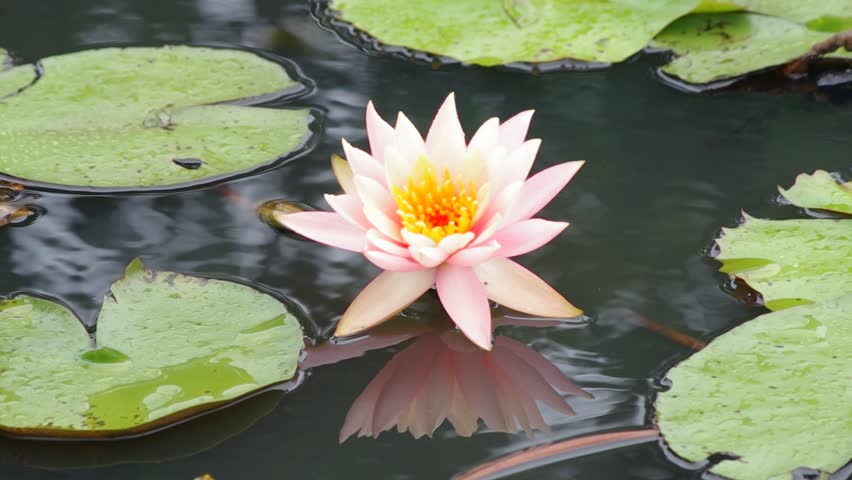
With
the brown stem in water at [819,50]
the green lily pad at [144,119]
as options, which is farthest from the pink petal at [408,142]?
the brown stem in water at [819,50]

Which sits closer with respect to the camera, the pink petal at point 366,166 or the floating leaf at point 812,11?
the pink petal at point 366,166

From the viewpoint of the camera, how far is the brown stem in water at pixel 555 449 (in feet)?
4.53

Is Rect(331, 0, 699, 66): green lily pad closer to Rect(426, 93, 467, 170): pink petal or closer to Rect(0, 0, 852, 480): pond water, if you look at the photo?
Rect(0, 0, 852, 480): pond water

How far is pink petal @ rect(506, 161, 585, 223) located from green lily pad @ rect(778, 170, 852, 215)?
0.58 m

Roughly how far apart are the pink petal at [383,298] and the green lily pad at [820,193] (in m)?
0.84

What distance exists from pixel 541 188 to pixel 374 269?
37 centimetres

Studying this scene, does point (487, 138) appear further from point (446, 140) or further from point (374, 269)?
point (374, 269)

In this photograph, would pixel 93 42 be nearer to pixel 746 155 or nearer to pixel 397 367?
pixel 397 367

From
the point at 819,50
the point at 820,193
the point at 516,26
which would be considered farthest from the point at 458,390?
the point at 819,50

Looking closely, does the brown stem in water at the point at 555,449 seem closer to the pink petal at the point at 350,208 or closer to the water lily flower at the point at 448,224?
the water lily flower at the point at 448,224

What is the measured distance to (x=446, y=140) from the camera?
1657 mm

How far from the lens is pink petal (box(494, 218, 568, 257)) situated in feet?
5.18

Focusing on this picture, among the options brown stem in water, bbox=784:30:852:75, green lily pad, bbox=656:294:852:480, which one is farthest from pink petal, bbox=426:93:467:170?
brown stem in water, bbox=784:30:852:75

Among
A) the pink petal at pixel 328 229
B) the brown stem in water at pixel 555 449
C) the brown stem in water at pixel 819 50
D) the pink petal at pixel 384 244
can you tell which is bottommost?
the brown stem in water at pixel 555 449
